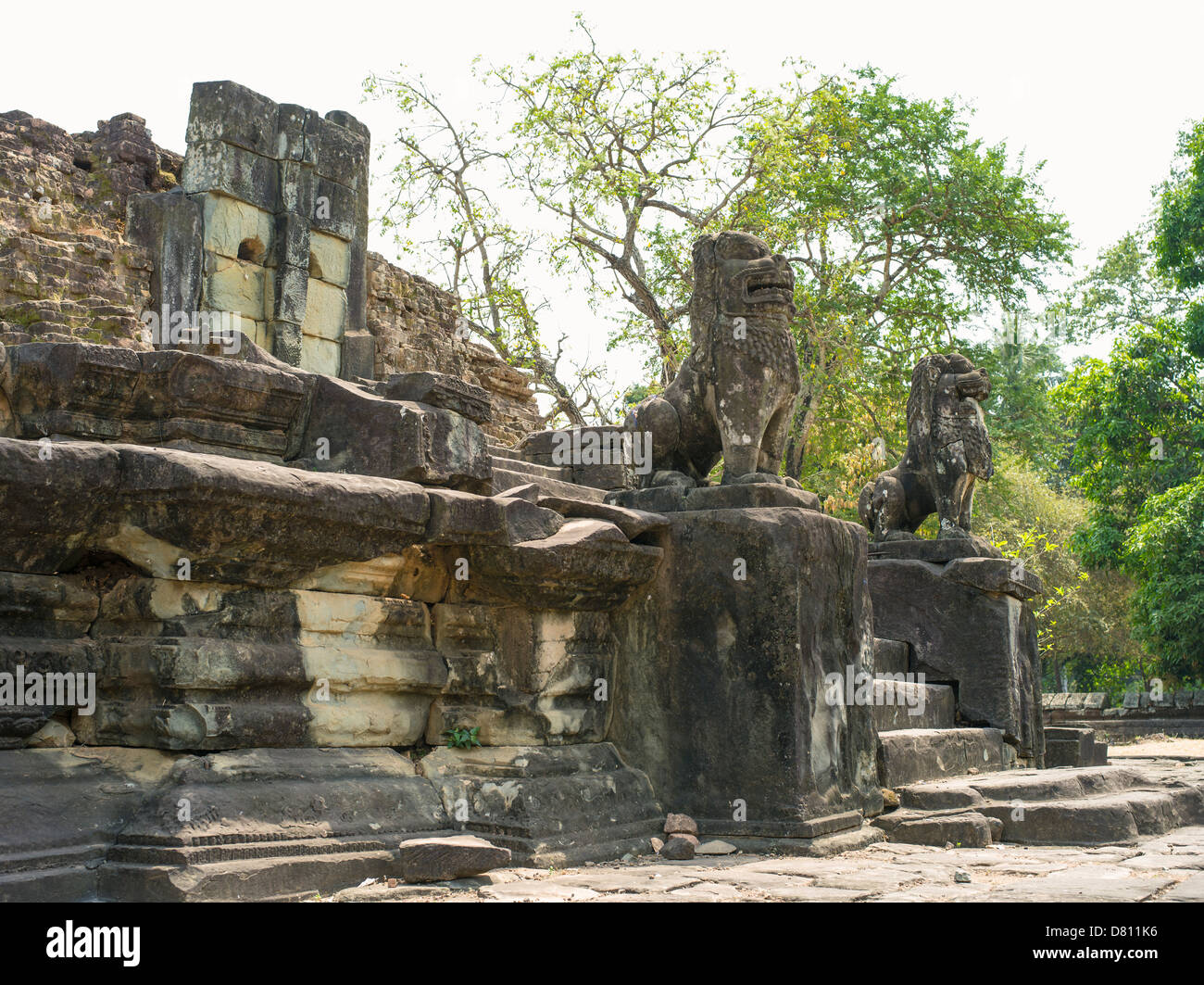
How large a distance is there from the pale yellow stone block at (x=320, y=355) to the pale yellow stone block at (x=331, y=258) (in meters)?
0.47

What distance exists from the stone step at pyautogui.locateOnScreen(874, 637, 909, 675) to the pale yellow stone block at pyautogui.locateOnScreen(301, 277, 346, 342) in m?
4.85

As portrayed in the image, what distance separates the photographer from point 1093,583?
25.5 m

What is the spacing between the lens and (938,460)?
26.3ft

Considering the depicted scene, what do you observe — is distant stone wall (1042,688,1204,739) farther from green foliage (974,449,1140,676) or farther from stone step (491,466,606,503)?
stone step (491,466,606,503)

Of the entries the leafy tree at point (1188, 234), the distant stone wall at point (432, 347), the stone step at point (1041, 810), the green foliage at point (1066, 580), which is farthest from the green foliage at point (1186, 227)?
the stone step at point (1041, 810)

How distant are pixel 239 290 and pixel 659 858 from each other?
5530 mm

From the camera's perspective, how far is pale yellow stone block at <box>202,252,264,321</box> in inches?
326

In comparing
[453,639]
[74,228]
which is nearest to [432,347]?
[74,228]

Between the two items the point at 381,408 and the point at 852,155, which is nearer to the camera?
the point at 381,408

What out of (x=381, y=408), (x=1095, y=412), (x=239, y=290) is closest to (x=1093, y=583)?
(x=1095, y=412)

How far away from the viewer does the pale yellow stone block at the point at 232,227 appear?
8352 mm

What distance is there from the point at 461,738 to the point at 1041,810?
271cm

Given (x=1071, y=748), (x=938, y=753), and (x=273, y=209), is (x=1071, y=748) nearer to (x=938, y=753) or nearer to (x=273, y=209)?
(x=938, y=753)

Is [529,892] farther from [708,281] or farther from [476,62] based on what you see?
[476,62]
